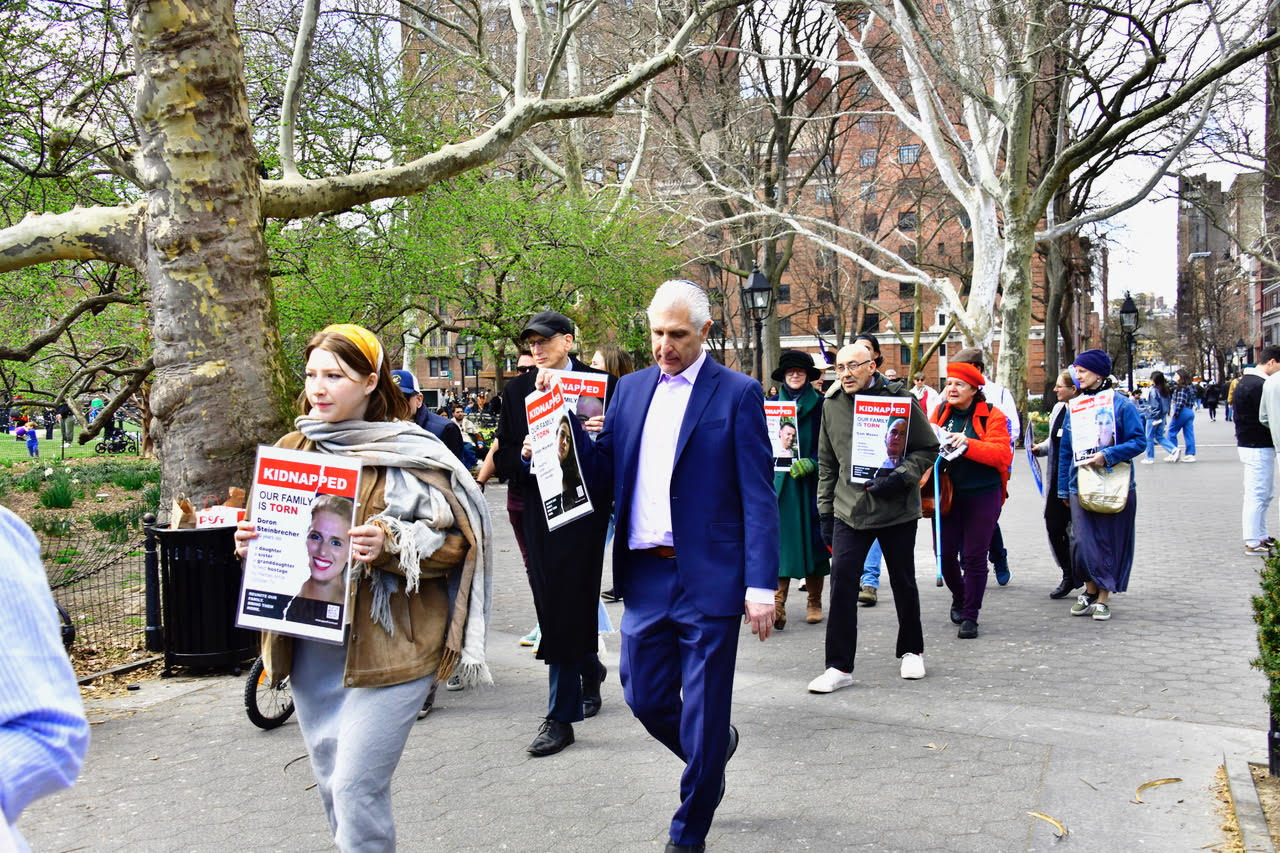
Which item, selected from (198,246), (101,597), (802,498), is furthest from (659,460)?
(101,597)

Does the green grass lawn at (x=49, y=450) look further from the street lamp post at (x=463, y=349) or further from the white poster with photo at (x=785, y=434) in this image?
the white poster with photo at (x=785, y=434)

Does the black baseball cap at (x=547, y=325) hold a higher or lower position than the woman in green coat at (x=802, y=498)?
higher

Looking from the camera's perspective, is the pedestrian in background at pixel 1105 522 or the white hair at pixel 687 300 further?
the pedestrian in background at pixel 1105 522

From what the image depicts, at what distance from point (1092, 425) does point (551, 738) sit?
16.3ft

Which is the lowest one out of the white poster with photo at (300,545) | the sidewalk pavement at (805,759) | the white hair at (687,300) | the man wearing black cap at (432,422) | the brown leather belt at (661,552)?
the sidewalk pavement at (805,759)

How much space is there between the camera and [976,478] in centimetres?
763

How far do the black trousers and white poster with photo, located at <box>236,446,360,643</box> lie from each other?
3634mm

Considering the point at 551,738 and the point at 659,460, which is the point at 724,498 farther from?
the point at 551,738

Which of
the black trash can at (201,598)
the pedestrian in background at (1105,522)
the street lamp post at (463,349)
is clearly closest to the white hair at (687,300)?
the black trash can at (201,598)

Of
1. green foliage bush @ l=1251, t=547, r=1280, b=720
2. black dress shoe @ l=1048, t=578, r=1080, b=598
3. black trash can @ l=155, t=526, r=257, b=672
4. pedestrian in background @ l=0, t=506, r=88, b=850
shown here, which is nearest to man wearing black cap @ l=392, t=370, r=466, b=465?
black trash can @ l=155, t=526, r=257, b=672

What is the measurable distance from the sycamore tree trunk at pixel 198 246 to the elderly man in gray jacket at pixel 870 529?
14.3 feet

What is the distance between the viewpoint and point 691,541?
3830 mm

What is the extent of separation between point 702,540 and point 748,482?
0.27 meters

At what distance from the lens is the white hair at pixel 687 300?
3893 mm
